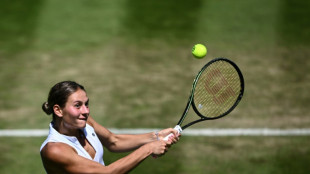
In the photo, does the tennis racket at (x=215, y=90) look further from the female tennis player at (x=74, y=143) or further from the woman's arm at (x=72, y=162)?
the woman's arm at (x=72, y=162)

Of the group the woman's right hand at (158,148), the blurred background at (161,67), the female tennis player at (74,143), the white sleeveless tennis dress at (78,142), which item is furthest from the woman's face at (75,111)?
the blurred background at (161,67)

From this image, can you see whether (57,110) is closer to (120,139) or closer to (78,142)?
(78,142)

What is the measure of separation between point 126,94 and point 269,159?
10.0 feet

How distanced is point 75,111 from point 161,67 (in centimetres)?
565

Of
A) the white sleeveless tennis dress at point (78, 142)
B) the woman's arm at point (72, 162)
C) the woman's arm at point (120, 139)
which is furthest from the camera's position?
the woman's arm at point (120, 139)

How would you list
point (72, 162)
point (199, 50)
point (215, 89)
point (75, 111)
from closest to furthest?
point (72, 162), point (75, 111), point (199, 50), point (215, 89)

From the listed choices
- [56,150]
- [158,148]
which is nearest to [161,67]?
[158,148]

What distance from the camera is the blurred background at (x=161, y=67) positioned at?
8898 millimetres

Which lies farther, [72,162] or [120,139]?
[120,139]

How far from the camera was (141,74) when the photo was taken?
36.1 ft

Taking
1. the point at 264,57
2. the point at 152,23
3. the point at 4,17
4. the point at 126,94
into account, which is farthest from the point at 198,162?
the point at 4,17

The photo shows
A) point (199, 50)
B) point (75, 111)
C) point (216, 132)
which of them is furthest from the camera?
point (216, 132)

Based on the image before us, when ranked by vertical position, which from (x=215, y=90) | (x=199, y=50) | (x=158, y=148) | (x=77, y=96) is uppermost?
(x=199, y=50)

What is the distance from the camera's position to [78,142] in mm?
5828
